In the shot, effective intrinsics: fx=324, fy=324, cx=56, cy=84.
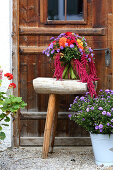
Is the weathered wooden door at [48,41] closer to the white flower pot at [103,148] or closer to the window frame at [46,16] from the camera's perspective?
the window frame at [46,16]

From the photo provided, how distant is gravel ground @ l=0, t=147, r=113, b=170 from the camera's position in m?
3.04

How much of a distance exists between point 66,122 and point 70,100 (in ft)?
0.84

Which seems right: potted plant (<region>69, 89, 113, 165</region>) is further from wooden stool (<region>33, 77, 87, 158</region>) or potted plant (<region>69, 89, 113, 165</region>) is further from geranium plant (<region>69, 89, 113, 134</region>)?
wooden stool (<region>33, 77, 87, 158</region>)

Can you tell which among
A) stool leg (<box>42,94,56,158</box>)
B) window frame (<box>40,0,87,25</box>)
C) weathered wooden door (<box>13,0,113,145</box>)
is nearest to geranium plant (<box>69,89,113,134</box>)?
stool leg (<box>42,94,56,158</box>)

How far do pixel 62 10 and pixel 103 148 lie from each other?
1.63 m

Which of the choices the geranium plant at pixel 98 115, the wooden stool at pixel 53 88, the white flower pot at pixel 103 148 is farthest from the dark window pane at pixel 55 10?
the white flower pot at pixel 103 148

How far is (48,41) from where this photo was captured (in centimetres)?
365

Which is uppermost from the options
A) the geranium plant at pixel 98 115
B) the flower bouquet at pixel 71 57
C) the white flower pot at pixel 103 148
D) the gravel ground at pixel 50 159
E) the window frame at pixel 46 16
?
the window frame at pixel 46 16

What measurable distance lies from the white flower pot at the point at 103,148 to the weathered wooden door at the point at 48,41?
0.64 m

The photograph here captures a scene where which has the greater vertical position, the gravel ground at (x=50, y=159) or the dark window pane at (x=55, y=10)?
the dark window pane at (x=55, y=10)

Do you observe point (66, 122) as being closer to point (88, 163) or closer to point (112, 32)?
point (88, 163)

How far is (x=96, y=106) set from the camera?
2.98 m

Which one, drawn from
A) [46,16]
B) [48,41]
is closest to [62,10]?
[46,16]

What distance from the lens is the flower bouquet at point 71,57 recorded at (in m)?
3.18
